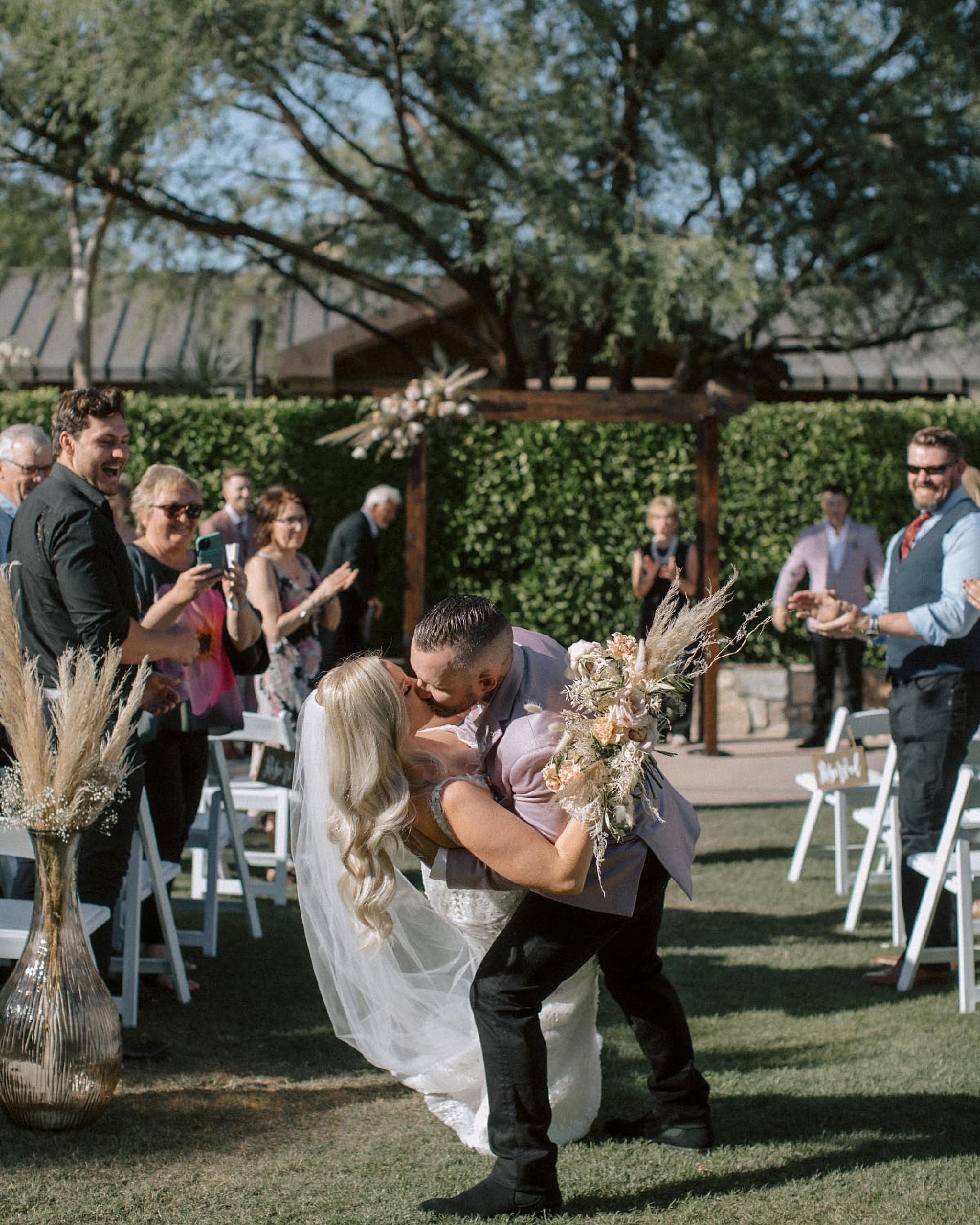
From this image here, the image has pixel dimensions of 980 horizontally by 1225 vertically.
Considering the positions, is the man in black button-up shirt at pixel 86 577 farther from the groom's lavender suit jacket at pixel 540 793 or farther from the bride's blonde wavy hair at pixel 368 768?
the groom's lavender suit jacket at pixel 540 793

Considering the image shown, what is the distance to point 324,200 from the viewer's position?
48.3 feet

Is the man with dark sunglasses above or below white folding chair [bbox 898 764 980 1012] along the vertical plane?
above

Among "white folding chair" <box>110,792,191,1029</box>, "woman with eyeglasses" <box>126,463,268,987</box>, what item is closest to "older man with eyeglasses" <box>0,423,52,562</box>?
"woman with eyeglasses" <box>126,463,268,987</box>

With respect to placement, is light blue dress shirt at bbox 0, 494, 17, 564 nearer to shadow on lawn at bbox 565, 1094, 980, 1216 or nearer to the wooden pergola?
shadow on lawn at bbox 565, 1094, 980, 1216

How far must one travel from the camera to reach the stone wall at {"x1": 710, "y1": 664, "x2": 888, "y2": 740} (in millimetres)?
11727

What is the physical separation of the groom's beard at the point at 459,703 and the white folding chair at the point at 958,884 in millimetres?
2343

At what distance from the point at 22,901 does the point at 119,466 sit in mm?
1442

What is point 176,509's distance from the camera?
500cm

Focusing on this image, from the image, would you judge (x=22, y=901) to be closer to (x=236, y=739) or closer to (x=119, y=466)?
(x=119, y=466)

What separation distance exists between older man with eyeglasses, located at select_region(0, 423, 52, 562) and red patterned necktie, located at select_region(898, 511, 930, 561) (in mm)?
3714

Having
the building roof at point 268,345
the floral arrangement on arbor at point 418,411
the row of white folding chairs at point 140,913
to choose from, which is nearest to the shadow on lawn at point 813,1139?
the row of white folding chairs at point 140,913

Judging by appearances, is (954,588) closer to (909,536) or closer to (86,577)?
(909,536)

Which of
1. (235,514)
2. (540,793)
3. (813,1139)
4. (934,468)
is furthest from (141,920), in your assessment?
(235,514)

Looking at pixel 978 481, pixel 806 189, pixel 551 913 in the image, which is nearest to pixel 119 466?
pixel 551 913
